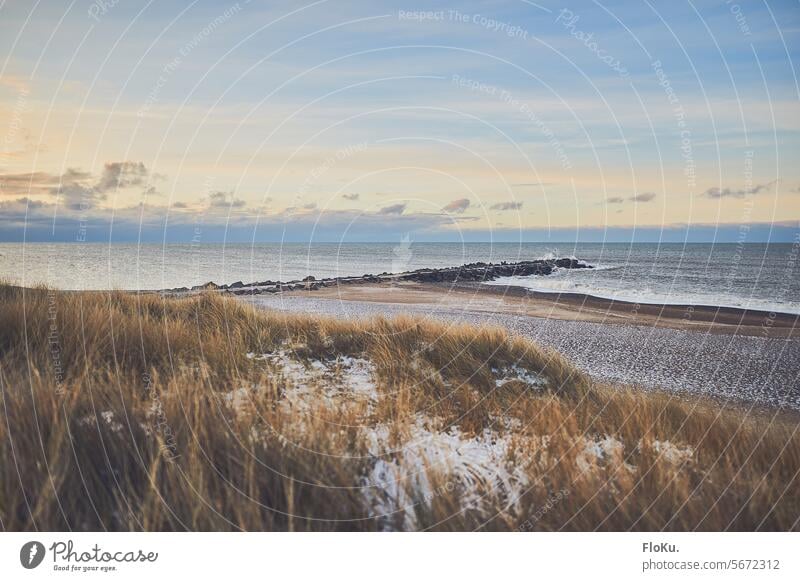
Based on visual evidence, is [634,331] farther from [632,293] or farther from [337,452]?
[337,452]

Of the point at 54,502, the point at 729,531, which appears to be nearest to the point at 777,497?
the point at 729,531

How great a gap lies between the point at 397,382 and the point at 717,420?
2.78 metres

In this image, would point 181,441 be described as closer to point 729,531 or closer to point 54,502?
point 54,502

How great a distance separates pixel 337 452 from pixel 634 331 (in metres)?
11.1

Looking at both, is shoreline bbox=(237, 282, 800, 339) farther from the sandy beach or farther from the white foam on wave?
the white foam on wave

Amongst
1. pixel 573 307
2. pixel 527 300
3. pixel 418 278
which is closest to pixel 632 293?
pixel 573 307

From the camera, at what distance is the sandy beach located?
8148 mm

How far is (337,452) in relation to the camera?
10.4 feet
